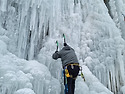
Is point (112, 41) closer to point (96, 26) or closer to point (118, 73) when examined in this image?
point (96, 26)

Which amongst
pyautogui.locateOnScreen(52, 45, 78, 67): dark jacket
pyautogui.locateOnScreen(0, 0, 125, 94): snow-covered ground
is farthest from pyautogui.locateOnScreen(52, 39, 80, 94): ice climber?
pyautogui.locateOnScreen(0, 0, 125, 94): snow-covered ground

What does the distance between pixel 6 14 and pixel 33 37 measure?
81 cm

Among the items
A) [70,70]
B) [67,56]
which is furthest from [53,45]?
[70,70]

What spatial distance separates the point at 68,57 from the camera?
3.07 m

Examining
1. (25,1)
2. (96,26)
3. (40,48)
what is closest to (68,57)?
(40,48)

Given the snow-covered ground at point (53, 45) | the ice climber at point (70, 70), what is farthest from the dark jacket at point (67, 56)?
the snow-covered ground at point (53, 45)

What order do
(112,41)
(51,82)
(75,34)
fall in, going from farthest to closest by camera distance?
(112,41), (75,34), (51,82)

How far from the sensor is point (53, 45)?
393cm

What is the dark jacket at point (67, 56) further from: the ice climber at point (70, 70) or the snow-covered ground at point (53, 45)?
the snow-covered ground at point (53, 45)

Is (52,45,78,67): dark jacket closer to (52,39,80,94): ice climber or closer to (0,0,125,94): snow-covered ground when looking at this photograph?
(52,39,80,94): ice climber

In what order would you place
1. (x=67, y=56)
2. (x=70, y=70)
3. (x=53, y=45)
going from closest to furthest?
(x=70, y=70) → (x=67, y=56) → (x=53, y=45)

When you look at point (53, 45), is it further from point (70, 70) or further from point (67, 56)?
point (70, 70)

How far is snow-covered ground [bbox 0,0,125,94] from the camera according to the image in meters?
3.13

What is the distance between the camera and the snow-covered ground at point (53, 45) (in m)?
3.13
